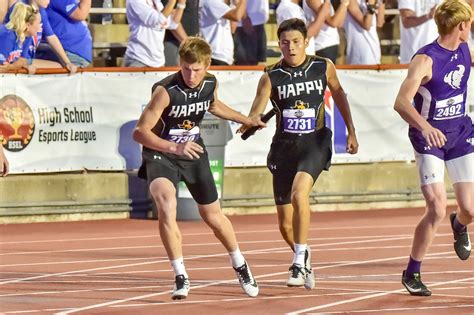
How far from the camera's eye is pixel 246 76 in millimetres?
18766

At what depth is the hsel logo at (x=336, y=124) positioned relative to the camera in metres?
19.2

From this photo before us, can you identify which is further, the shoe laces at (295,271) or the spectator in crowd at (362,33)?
the spectator in crowd at (362,33)

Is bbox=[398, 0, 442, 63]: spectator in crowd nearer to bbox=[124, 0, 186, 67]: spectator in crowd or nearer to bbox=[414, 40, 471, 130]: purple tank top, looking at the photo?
bbox=[124, 0, 186, 67]: spectator in crowd

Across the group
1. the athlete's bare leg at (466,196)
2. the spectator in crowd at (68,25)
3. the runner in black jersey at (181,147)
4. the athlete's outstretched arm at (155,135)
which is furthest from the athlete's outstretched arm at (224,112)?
the spectator in crowd at (68,25)

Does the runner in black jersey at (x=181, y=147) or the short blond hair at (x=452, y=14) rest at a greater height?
the short blond hair at (x=452, y=14)

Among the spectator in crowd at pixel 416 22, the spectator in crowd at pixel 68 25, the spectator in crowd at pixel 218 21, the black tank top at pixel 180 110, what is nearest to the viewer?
the black tank top at pixel 180 110

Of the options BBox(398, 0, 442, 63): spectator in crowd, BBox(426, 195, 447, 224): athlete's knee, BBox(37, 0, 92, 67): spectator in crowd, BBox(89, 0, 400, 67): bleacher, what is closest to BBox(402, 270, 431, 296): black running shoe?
BBox(426, 195, 447, 224): athlete's knee

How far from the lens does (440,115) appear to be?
11547 millimetres

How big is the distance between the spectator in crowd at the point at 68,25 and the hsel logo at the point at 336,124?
3282 mm

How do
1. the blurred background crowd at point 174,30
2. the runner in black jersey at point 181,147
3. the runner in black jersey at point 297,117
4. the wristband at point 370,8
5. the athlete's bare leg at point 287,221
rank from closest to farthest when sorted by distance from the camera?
the runner in black jersey at point 181,147, the runner in black jersey at point 297,117, the athlete's bare leg at point 287,221, the blurred background crowd at point 174,30, the wristband at point 370,8

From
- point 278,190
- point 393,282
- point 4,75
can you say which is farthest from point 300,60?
point 4,75

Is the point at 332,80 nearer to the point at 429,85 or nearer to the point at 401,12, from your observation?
the point at 429,85

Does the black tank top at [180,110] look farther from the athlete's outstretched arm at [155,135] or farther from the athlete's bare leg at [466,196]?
the athlete's bare leg at [466,196]

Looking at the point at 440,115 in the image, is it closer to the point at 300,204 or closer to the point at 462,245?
the point at 300,204
